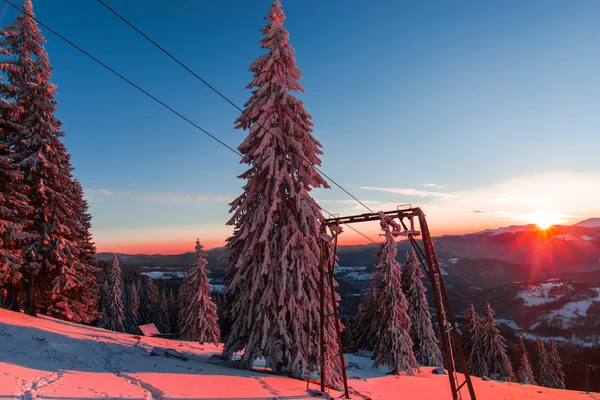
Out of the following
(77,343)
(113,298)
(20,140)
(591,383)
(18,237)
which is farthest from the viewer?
(591,383)

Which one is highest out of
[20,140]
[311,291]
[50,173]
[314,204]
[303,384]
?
[20,140]

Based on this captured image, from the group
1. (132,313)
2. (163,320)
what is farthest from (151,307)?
(163,320)

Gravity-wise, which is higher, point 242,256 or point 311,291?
point 242,256

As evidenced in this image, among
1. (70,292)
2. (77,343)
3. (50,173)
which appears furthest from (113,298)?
(77,343)

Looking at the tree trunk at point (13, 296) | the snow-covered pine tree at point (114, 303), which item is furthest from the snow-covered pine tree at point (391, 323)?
the snow-covered pine tree at point (114, 303)

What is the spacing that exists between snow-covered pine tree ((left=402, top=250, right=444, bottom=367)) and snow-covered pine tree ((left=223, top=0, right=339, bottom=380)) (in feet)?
83.6

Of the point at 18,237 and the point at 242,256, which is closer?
the point at 242,256

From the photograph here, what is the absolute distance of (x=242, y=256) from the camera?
50.9 feet

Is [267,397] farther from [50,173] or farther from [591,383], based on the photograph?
[591,383]

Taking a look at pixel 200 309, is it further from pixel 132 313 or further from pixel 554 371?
pixel 554 371

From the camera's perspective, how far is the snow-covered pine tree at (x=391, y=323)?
1224 inches

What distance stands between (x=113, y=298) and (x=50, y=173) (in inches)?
1621

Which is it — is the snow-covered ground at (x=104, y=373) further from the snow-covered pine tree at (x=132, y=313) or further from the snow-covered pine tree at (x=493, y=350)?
the snow-covered pine tree at (x=132, y=313)

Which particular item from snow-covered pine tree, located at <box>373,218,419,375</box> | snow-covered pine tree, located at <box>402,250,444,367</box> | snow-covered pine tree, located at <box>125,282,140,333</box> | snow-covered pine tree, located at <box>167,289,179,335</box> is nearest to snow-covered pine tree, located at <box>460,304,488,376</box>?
snow-covered pine tree, located at <box>402,250,444,367</box>
